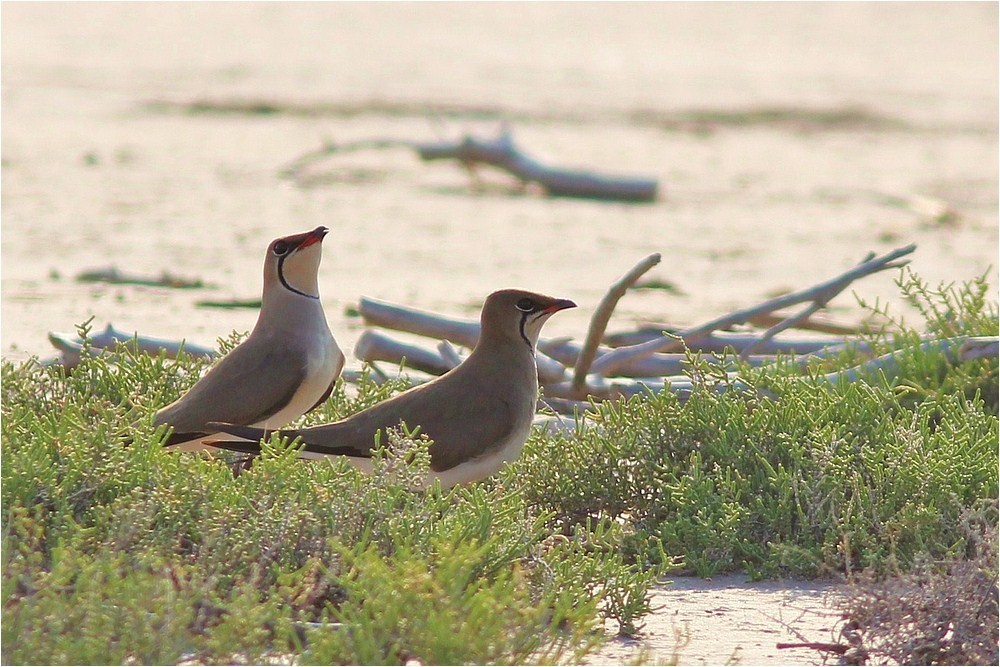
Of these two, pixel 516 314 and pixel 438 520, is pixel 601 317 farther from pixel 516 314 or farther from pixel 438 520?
pixel 438 520

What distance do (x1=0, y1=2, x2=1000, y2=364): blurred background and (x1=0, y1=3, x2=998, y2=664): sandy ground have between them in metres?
0.05

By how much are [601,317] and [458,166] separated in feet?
33.2

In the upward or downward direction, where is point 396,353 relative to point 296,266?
downward

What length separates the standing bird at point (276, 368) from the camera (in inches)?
221

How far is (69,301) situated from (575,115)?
12.0 m

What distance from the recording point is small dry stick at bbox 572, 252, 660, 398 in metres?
6.55

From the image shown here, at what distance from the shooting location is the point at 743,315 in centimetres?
745

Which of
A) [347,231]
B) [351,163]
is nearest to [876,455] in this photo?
[347,231]

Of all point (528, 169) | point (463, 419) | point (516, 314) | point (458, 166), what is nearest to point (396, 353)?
point (516, 314)

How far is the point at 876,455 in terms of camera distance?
5348 mm

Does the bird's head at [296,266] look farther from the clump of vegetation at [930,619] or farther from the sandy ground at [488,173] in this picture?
the clump of vegetation at [930,619]

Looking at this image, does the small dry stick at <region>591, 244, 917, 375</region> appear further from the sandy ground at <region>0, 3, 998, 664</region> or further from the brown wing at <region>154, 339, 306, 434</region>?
the brown wing at <region>154, 339, 306, 434</region>

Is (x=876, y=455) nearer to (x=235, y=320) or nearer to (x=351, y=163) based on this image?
(x=235, y=320)

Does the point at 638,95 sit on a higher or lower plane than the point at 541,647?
higher
